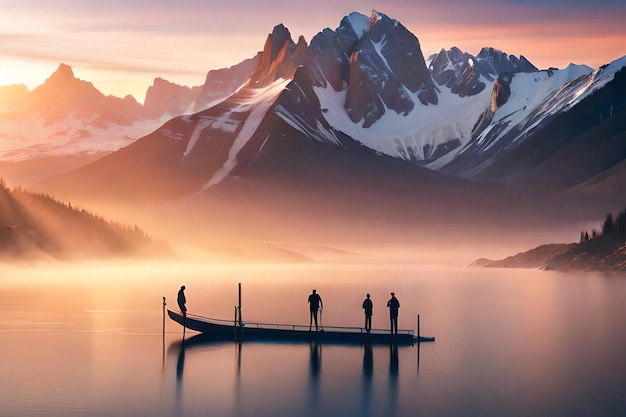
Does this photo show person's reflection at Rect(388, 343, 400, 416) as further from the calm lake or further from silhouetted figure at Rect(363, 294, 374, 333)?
silhouetted figure at Rect(363, 294, 374, 333)

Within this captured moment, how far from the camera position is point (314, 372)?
273 feet

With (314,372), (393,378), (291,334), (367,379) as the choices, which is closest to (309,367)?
(314,372)

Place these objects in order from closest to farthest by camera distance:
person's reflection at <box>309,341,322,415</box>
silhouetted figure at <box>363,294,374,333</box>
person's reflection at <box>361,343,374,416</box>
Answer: person's reflection at <box>361,343,374,416</box> → person's reflection at <box>309,341,322,415</box> → silhouetted figure at <box>363,294,374,333</box>

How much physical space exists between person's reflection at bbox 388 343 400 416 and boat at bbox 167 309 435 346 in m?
1.66

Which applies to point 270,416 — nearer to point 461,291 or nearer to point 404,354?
point 404,354

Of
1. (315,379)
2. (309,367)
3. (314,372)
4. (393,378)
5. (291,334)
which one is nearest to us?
(315,379)

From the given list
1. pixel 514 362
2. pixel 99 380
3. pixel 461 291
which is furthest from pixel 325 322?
pixel 461 291

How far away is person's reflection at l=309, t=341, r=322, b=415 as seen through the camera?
2822 inches

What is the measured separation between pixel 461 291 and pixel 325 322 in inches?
3079

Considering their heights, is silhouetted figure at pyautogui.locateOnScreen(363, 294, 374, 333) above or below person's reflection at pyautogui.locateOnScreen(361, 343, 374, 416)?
above

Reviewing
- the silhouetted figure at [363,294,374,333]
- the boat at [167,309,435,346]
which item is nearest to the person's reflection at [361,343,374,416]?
the boat at [167,309,435,346]

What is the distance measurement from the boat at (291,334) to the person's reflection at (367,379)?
5.78 ft

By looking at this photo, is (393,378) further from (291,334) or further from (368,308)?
(291,334)

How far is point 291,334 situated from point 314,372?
18866 mm
